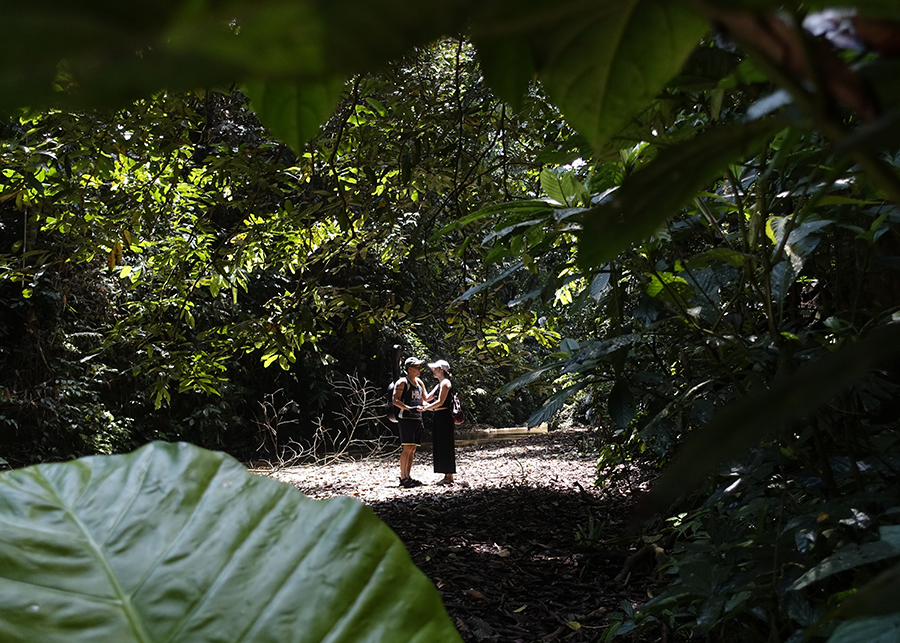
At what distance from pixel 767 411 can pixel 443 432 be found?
576 centimetres

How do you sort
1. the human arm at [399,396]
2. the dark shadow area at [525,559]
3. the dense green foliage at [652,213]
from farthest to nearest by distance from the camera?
1. the human arm at [399,396]
2. the dark shadow area at [525,559]
3. the dense green foliage at [652,213]

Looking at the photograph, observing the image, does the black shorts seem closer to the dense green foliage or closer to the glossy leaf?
the dense green foliage

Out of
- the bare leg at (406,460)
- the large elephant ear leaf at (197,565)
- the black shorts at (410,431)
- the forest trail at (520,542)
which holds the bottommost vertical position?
the forest trail at (520,542)

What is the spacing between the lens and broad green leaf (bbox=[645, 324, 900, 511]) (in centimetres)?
14

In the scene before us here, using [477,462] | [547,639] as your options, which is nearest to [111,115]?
[547,639]

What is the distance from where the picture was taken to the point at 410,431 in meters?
5.82

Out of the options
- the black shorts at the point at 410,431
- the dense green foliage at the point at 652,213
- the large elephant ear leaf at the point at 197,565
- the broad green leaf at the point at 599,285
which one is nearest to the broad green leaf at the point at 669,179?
the dense green foliage at the point at 652,213

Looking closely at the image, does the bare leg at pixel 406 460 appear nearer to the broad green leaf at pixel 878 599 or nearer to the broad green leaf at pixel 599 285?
the broad green leaf at pixel 599 285

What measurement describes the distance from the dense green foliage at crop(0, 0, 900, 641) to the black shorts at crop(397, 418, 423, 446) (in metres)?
2.37

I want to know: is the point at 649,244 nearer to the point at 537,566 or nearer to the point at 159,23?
the point at 159,23

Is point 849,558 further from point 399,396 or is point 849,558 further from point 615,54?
point 399,396

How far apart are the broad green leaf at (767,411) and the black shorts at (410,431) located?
5.70 metres

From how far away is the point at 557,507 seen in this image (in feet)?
13.7

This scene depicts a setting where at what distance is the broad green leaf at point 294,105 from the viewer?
26 cm
